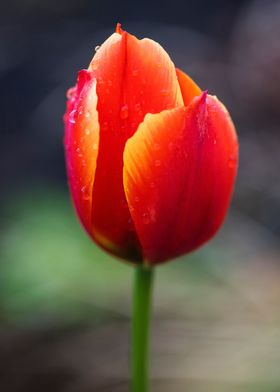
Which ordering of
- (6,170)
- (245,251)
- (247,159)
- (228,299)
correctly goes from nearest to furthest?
(228,299) < (245,251) < (247,159) < (6,170)

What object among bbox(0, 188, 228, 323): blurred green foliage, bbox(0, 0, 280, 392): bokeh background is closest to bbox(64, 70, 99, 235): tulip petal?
bbox(0, 0, 280, 392): bokeh background

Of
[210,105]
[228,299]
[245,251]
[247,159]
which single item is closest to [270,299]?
[228,299]

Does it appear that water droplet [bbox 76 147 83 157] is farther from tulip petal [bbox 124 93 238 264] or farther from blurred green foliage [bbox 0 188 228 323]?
blurred green foliage [bbox 0 188 228 323]

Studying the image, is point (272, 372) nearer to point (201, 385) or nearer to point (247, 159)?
point (201, 385)

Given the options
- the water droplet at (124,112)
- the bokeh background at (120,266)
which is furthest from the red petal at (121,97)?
the bokeh background at (120,266)

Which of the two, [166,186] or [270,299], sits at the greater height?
[166,186]

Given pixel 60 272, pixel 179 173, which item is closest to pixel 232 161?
pixel 179 173

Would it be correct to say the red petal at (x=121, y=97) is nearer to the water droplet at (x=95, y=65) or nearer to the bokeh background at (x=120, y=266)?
the water droplet at (x=95, y=65)
